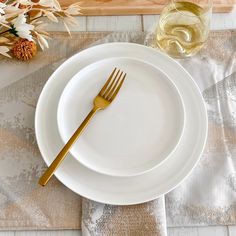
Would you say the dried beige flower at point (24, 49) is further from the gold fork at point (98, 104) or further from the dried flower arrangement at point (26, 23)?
the gold fork at point (98, 104)

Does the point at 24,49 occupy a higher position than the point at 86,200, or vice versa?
the point at 24,49

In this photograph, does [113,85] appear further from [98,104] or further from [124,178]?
[124,178]

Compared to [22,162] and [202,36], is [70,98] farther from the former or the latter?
[202,36]

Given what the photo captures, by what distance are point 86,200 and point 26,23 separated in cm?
31

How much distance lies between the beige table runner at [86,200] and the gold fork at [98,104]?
5 cm

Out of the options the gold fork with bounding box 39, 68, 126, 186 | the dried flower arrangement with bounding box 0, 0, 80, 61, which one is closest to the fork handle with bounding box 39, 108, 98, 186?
the gold fork with bounding box 39, 68, 126, 186

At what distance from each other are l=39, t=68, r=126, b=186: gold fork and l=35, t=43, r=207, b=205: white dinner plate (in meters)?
0.02

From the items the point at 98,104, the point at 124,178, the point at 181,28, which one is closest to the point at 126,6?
the point at 181,28

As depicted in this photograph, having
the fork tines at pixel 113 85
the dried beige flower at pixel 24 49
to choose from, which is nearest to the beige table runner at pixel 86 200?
the dried beige flower at pixel 24 49

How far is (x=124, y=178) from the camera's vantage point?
606 millimetres

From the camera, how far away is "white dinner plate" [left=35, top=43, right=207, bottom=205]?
1.95 ft

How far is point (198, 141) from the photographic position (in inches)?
24.9

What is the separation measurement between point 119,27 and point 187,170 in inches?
12.5

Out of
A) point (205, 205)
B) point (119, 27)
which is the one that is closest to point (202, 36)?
point (119, 27)
